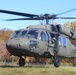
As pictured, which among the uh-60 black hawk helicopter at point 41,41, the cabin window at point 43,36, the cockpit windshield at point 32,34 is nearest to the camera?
the uh-60 black hawk helicopter at point 41,41

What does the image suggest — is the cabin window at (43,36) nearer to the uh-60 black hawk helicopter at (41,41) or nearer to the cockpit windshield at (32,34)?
the uh-60 black hawk helicopter at (41,41)

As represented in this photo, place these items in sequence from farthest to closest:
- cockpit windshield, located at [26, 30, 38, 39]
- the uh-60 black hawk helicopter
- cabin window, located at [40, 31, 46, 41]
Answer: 1. cabin window, located at [40, 31, 46, 41]
2. cockpit windshield, located at [26, 30, 38, 39]
3. the uh-60 black hawk helicopter

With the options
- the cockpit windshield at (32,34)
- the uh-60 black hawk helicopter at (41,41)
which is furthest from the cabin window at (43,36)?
the cockpit windshield at (32,34)

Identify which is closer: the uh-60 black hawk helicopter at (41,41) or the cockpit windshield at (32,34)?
the uh-60 black hawk helicopter at (41,41)

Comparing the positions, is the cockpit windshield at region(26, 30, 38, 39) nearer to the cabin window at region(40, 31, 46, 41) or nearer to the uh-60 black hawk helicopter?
the uh-60 black hawk helicopter

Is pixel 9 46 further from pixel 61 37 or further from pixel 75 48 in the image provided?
pixel 75 48

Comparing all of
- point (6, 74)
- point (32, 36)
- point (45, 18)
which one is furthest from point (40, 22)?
point (6, 74)

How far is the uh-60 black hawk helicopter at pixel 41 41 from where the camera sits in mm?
17812

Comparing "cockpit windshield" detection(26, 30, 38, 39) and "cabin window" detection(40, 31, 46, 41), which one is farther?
"cabin window" detection(40, 31, 46, 41)

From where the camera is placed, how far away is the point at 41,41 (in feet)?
62.8

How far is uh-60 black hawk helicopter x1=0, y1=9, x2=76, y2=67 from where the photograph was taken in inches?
701

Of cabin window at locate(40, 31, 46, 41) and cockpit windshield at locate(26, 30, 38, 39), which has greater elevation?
cockpit windshield at locate(26, 30, 38, 39)

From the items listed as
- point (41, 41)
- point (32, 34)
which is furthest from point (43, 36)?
point (32, 34)

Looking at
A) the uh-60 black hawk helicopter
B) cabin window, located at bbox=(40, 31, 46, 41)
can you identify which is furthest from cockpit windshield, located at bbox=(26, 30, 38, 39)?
cabin window, located at bbox=(40, 31, 46, 41)
